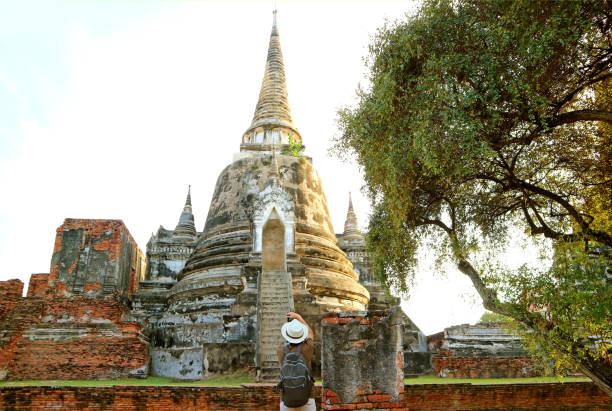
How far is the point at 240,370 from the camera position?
9.32 m

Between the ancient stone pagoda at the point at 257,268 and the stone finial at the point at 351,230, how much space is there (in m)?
4.12

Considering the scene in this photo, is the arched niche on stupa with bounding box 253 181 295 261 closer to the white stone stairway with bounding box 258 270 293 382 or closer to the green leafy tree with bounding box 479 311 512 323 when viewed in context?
the white stone stairway with bounding box 258 270 293 382

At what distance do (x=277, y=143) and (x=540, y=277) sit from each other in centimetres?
1240

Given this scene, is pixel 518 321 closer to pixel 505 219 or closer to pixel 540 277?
pixel 540 277

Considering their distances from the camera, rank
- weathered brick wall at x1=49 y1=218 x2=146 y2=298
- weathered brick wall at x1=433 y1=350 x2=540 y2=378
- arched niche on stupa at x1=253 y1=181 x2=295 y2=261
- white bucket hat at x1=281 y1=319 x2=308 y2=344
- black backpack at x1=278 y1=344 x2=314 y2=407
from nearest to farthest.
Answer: black backpack at x1=278 y1=344 x2=314 y2=407 < white bucket hat at x1=281 y1=319 x2=308 y2=344 < weathered brick wall at x1=433 y1=350 x2=540 y2=378 < arched niche on stupa at x1=253 y1=181 x2=295 y2=261 < weathered brick wall at x1=49 y1=218 x2=146 y2=298

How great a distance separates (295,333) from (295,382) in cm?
42

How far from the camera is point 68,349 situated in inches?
392

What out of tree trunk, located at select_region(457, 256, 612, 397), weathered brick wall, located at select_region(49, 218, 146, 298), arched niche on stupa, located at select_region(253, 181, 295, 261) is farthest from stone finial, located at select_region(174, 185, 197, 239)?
tree trunk, located at select_region(457, 256, 612, 397)

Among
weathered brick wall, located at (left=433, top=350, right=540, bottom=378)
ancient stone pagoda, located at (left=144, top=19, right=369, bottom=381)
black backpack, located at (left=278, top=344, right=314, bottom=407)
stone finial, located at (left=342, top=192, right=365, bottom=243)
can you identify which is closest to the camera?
black backpack, located at (left=278, top=344, right=314, bottom=407)

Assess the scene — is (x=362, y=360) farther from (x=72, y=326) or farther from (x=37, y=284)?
(x=37, y=284)

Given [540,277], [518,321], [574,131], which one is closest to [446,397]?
[518,321]

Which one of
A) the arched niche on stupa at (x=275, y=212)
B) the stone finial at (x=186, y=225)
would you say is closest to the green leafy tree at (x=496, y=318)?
the arched niche on stupa at (x=275, y=212)

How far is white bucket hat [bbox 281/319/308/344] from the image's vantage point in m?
4.37

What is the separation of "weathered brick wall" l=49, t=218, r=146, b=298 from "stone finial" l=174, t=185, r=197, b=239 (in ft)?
12.6
